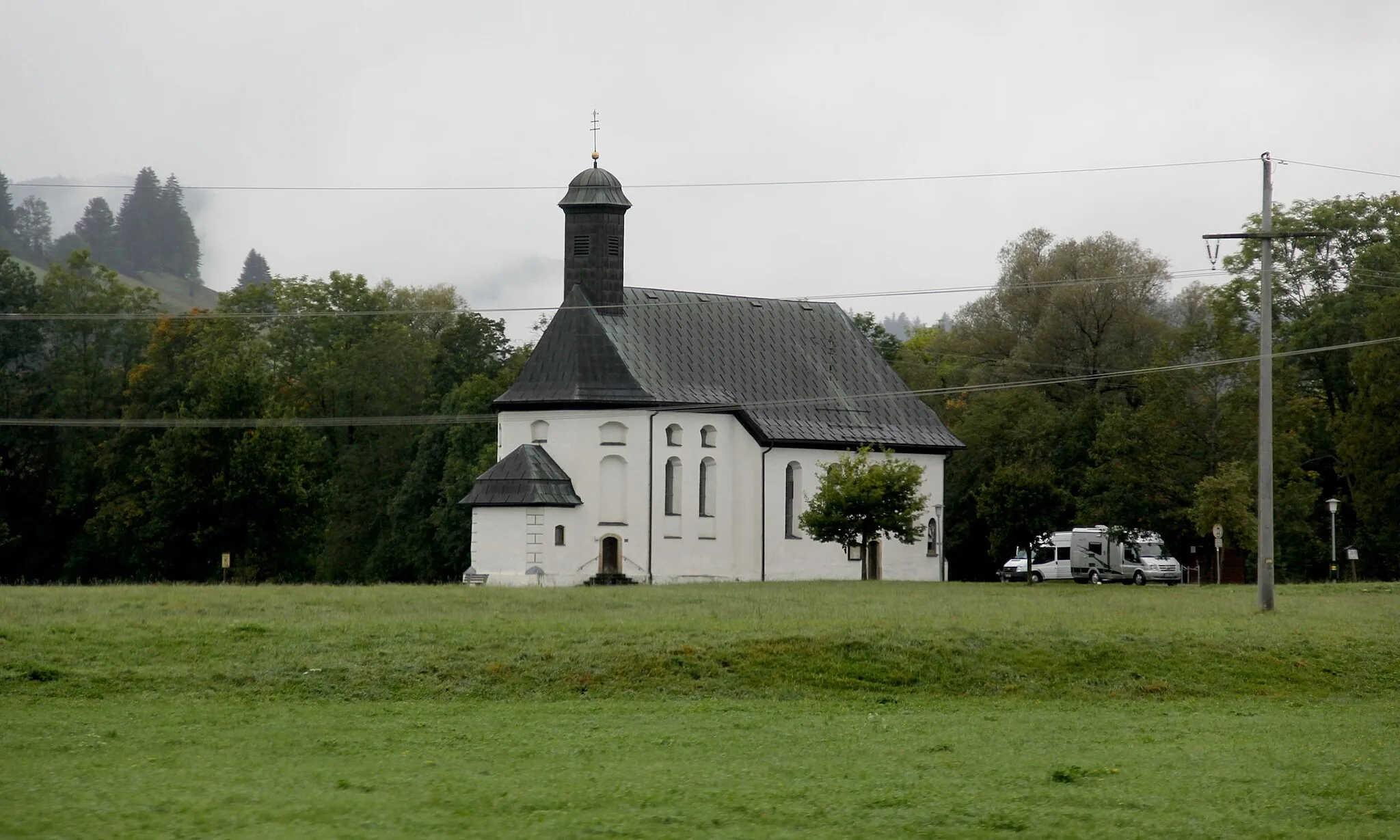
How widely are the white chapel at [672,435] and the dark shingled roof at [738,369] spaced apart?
63 millimetres

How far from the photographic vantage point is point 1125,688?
21969 millimetres

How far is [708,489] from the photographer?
55062mm

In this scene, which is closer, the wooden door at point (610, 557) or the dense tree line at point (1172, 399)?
the dense tree line at point (1172, 399)

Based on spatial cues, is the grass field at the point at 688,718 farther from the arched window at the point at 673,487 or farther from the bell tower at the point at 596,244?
the bell tower at the point at 596,244

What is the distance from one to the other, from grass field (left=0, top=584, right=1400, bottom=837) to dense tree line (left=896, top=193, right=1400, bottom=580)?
18.2 metres

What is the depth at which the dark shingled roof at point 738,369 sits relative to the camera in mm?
53469

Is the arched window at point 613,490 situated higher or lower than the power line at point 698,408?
lower

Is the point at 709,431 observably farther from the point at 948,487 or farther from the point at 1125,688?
the point at 1125,688

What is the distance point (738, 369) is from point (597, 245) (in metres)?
6.42


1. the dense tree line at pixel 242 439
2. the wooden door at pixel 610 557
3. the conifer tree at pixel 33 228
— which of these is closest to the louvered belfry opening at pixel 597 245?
the wooden door at pixel 610 557

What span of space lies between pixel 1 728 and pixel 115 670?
4.47 metres

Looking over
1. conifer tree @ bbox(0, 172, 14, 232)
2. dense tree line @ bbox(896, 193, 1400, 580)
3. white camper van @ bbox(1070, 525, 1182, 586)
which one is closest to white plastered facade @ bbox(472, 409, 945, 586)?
dense tree line @ bbox(896, 193, 1400, 580)

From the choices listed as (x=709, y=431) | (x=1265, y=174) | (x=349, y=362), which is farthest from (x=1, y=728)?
(x=349, y=362)

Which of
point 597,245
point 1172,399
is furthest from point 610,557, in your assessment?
point 1172,399
